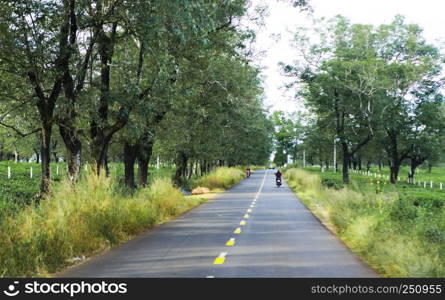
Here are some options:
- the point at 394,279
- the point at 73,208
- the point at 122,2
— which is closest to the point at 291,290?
the point at 394,279

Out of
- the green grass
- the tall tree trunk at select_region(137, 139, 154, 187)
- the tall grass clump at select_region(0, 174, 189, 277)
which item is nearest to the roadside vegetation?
the tall grass clump at select_region(0, 174, 189, 277)

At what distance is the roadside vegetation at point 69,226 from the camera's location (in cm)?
840

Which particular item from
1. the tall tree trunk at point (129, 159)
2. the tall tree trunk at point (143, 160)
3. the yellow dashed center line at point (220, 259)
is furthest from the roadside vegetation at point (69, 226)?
the tall tree trunk at point (143, 160)

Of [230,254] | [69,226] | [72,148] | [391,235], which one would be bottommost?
[230,254]

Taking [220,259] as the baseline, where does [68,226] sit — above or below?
above

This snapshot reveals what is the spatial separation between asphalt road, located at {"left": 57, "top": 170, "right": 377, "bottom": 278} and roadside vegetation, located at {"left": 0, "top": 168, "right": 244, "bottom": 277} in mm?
435

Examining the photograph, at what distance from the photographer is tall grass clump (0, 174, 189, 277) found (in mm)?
8383

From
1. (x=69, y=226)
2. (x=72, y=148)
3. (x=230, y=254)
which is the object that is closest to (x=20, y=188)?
(x=72, y=148)

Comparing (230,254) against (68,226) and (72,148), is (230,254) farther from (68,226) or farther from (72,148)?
(72,148)

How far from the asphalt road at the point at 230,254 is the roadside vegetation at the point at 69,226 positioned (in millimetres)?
435

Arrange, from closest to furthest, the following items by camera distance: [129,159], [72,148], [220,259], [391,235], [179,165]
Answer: [220,259] → [391,235] → [72,148] → [129,159] → [179,165]

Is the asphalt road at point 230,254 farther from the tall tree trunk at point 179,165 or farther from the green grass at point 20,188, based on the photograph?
the tall tree trunk at point 179,165

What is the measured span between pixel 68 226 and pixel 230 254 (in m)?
3.37

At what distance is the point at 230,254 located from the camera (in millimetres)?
10383
